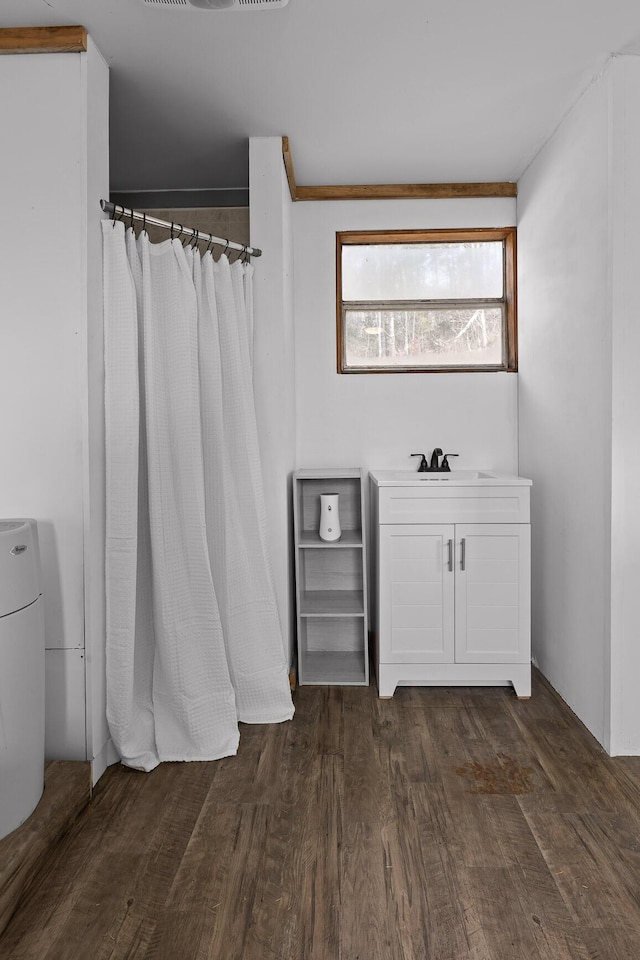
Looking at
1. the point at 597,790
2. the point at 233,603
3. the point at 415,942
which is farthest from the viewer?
the point at 233,603

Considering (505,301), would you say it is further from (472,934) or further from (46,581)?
(472,934)

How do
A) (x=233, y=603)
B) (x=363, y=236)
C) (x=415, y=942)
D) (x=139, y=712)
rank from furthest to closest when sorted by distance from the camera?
(x=363, y=236), (x=233, y=603), (x=139, y=712), (x=415, y=942)

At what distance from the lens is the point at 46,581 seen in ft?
7.11

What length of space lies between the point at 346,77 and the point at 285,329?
1.05m

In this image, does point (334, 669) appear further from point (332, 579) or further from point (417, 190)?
point (417, 190)

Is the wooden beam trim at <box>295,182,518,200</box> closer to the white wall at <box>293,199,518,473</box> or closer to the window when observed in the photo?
the white wall at <box>293,199,518,473</box>

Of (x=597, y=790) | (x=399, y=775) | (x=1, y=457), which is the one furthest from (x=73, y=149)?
(x=597, y=790)

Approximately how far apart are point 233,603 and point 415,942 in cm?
141

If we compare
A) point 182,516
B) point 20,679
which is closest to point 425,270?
point 182,516

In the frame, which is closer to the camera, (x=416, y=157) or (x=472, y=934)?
(x=472, y=934)

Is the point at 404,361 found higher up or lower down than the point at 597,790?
higher up

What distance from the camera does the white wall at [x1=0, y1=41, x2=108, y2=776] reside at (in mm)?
2146

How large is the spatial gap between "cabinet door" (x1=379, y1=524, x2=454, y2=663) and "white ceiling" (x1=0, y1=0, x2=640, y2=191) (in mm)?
1768

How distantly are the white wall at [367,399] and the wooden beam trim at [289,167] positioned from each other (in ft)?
0.39
